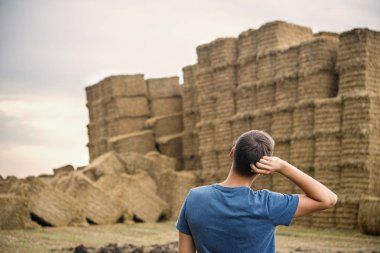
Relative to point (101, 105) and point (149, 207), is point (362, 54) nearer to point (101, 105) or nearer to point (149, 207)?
point (149, 207)

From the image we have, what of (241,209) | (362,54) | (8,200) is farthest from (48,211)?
(241,209)

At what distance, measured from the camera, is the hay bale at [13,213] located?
1009 centimetres

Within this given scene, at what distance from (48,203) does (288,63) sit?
5629 mm

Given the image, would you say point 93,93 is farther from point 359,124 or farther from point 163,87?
point 359,124

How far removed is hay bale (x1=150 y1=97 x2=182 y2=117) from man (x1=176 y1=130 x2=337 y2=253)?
14.8 m

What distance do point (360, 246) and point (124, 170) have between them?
7.47 metres

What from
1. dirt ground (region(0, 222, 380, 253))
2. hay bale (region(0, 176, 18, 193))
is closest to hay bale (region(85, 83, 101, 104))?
hay bale (region(0, 176, 18, 193))

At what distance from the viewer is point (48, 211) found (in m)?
10.9

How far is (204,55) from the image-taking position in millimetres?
14250

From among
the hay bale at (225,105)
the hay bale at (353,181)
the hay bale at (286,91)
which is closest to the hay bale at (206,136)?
the hay bale at (225,105)

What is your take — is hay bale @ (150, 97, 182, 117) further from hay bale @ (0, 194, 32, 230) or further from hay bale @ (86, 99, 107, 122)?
hay bale @ (0, 194, 32, 230)

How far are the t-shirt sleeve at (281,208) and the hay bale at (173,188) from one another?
11037 mm

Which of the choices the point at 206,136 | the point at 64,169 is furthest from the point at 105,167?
the point at 64,169

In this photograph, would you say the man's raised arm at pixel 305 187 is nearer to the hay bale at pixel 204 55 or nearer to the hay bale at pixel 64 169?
the hay bale at pixel 204 55
